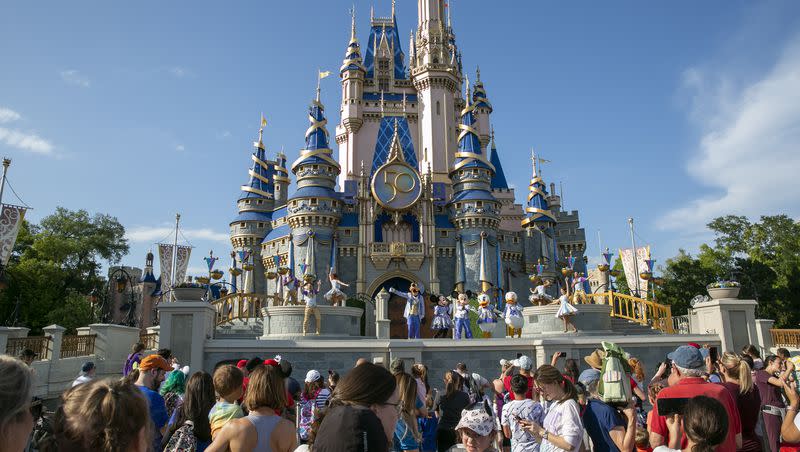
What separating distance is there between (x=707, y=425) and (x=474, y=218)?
35.0 meters

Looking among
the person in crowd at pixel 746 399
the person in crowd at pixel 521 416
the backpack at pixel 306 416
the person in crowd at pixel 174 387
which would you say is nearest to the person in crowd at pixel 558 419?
the person in crowd at pixel 521 416

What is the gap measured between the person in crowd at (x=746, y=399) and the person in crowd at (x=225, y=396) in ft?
14.3

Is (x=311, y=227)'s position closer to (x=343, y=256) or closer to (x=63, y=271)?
(x=343, y=256)

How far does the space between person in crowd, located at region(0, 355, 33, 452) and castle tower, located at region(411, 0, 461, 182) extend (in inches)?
1627

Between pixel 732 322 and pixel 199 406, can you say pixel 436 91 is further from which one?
pixel 199 406

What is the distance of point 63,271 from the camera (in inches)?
1640

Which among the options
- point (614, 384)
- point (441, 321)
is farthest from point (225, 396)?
point (441, 321)

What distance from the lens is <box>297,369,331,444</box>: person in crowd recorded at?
693 centimetres

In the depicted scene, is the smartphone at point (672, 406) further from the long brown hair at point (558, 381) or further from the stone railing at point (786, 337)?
the stone railing at point (786, 337)

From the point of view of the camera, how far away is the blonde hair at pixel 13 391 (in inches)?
84.4

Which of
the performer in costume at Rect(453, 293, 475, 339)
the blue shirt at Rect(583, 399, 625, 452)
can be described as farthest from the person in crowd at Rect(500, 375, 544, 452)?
the performer in costume at Rect(453, 293, 475, 339)

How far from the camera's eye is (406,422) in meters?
5.20

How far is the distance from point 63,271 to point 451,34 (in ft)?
119

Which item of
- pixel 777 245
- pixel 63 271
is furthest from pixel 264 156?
pixel 777 245
